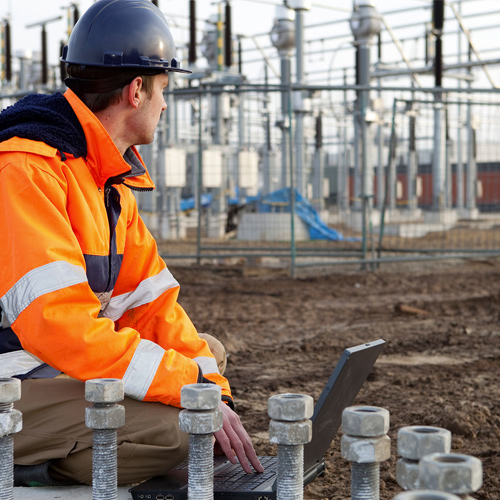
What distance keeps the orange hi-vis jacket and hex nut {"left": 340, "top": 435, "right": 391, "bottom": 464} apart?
29.3 inches

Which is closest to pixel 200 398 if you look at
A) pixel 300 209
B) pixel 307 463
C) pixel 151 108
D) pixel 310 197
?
pixel 307 463

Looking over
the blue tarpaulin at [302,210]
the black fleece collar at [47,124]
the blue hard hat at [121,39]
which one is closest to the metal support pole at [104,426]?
the black fleece collar at [47,124]

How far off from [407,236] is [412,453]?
10.8 m

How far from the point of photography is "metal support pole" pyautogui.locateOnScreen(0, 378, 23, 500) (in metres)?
1.82

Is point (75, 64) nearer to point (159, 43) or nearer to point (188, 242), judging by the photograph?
point (159, 43)

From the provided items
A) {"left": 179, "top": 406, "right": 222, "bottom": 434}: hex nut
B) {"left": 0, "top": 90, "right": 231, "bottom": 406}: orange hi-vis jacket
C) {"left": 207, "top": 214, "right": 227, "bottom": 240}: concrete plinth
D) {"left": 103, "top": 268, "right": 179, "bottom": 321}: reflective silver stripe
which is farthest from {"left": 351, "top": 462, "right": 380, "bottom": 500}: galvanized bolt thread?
{"left": 207, "top": 214, "right": 227, "bottom": 240}: concrete plinth

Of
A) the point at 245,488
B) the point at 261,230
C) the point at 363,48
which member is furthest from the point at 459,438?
the point at 363,48

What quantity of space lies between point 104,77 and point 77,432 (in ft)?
3.76

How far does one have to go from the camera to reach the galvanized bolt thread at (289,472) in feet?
5.77

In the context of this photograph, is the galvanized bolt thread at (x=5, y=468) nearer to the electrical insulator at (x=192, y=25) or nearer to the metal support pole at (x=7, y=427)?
the metal support pole at (x=7, y=427)

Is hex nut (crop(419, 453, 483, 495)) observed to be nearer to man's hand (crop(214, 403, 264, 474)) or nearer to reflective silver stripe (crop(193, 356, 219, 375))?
man's hand (crop(214, 403, 264, 474))

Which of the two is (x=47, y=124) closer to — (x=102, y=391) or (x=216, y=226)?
(x=102, y=391)

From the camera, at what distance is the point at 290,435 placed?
5.64 ft

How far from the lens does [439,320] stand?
23.1 feet
